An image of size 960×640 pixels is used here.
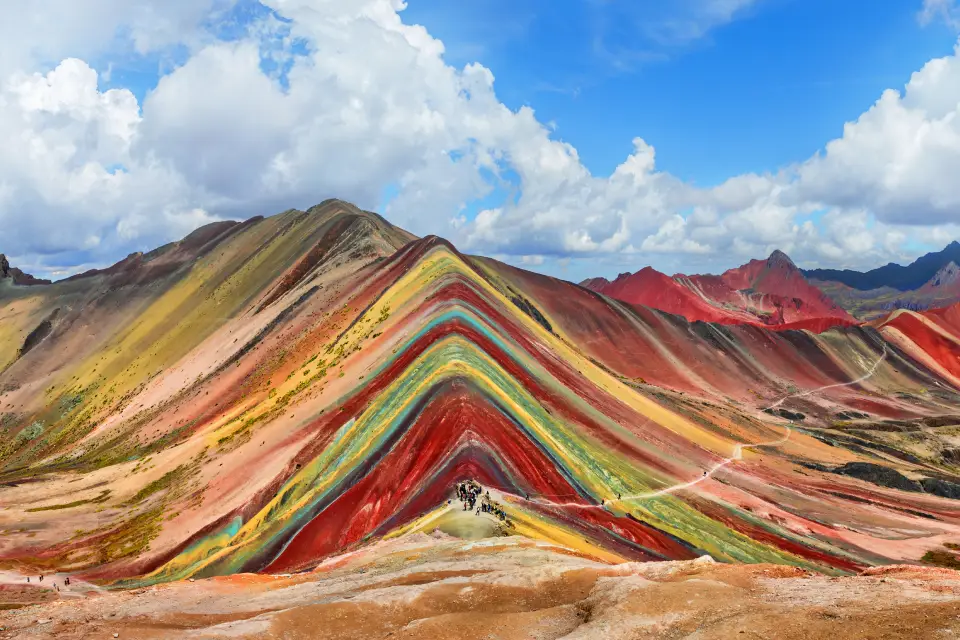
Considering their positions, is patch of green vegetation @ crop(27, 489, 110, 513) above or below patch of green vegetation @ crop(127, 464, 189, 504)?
below

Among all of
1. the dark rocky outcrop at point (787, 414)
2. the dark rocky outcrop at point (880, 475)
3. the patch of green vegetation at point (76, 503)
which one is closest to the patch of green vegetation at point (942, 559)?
the dark rocky outcrop at point (880, 475)

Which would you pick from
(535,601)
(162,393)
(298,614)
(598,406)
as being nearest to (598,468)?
(598,406)

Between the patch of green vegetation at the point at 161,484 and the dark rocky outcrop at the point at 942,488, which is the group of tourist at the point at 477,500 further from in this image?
the dark rocky outcrop at the point at 942,488

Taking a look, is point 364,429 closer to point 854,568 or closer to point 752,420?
point 854,568

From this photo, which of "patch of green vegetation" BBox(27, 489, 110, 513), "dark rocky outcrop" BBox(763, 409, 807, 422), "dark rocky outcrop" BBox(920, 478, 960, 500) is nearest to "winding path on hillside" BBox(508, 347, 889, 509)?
"dark rocky outcrop" BBox(763, 409, 807, 422)

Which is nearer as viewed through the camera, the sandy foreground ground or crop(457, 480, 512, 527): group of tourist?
the sandy foreground ground

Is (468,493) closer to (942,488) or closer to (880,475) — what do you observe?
(880,475)

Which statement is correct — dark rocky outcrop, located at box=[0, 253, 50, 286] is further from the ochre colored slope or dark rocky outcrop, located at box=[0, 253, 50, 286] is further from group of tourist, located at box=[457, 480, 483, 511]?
group of tourist, located at box=[457, 480, 483, 511]
